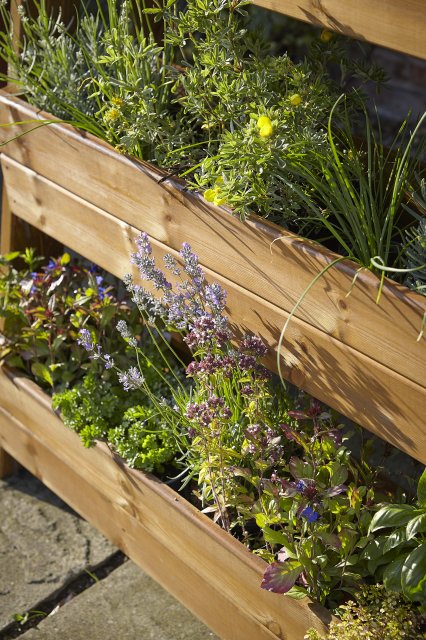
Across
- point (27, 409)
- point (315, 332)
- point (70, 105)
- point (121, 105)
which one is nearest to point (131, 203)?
point (121, 105)

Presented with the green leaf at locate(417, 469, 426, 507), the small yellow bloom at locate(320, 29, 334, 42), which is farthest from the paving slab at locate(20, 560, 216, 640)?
the small yellow bloom at locate(320, 29, 334, 42)

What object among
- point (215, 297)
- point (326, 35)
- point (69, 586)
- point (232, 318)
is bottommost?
point (69, 586)

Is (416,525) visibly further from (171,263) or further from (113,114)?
(113,114)

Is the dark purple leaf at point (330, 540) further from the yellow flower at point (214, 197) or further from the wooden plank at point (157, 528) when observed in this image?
the yellow flower at point (214, 197)

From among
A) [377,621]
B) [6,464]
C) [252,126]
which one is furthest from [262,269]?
[6,464]

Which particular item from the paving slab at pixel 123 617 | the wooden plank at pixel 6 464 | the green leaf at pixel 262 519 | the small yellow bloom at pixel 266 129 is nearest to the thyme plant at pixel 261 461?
the green leaf at pixel 262 519

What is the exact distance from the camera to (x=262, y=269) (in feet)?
6.38

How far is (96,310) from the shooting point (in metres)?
2.64

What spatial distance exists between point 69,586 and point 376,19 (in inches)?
74.5

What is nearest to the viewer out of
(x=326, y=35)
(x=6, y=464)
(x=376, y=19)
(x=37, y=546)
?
(x=376, y=19)

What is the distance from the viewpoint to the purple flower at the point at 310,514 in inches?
72.1

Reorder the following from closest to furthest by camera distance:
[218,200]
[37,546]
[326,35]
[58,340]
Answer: [218,200] < [326,35] < [58,340] < [37,546]

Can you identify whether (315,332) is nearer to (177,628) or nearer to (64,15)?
(177,628)

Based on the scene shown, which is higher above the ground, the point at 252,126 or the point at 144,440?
the point at 252,126
